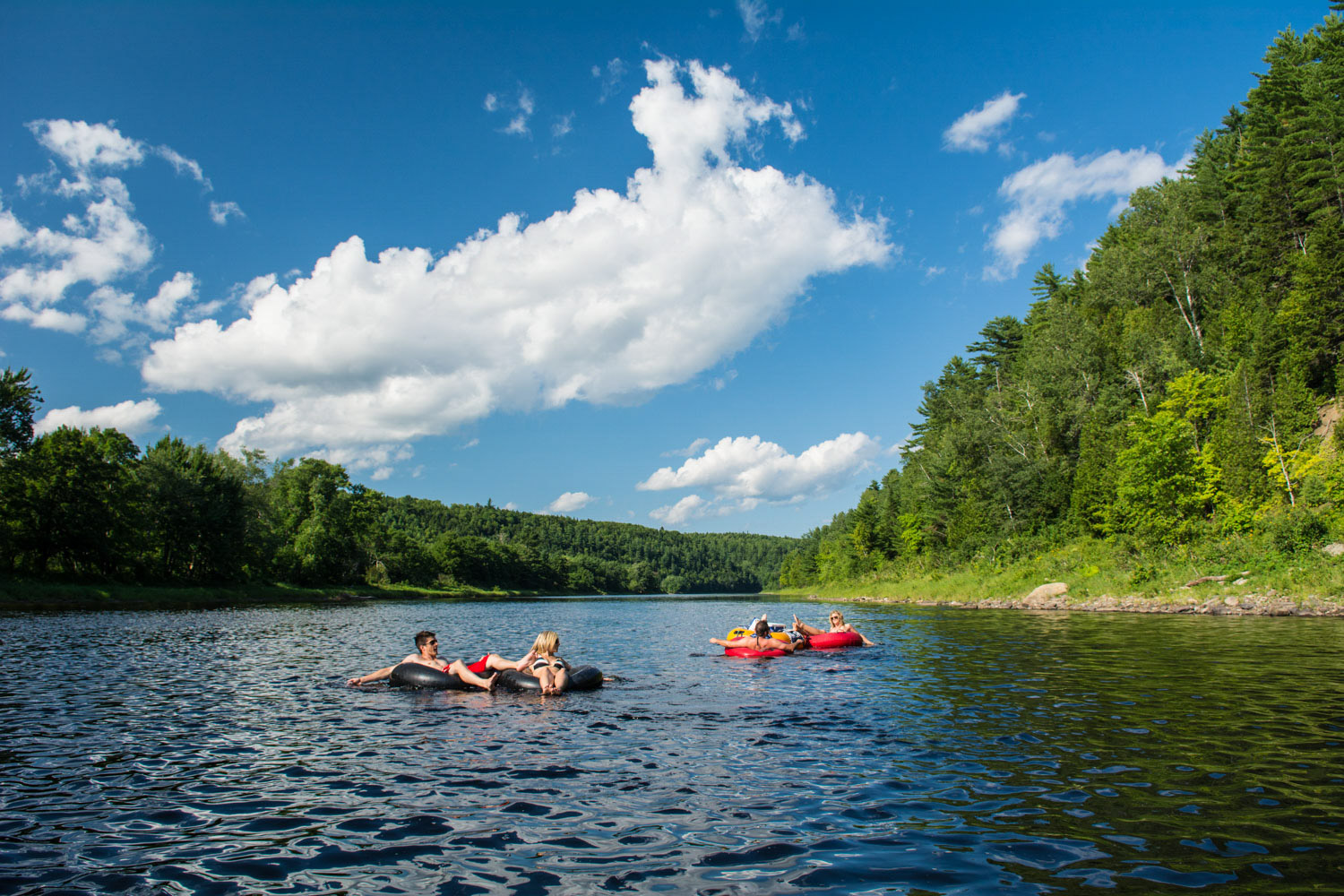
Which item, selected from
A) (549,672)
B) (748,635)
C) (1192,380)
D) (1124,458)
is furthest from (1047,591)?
→ (549,672)

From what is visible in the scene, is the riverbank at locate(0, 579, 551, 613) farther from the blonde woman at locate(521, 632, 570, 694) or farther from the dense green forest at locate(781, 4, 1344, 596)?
the dense green forest at locate(781, 4, 1344, 596)

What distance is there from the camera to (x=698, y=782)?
8.67m

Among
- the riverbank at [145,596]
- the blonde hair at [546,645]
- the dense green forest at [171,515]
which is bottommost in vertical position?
the riverbank at [145,596]

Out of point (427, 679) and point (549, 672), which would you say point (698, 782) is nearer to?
point (549, 672)

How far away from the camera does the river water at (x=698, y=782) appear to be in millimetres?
5922

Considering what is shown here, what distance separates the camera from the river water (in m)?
5.92

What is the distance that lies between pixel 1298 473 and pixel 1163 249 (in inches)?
1343

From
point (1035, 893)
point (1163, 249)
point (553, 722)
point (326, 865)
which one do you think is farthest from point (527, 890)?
point (1163, 249)

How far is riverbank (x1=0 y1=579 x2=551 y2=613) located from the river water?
39.2 m

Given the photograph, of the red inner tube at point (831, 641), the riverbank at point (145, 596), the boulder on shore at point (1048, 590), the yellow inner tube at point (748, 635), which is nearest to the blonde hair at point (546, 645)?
the yellow inner tube at point (748, 635)

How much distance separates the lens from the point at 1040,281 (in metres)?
97.7

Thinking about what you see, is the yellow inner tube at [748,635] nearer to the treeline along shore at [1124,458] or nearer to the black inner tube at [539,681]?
the black inner tube at [539,681]

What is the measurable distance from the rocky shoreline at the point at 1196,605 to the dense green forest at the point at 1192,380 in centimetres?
278

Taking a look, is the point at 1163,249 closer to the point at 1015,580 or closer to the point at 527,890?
the point at 1015,580
